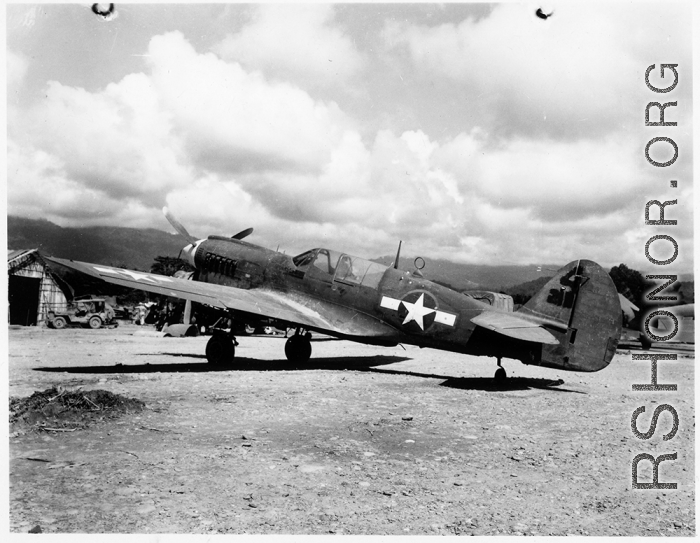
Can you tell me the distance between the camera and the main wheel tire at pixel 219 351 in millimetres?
10961

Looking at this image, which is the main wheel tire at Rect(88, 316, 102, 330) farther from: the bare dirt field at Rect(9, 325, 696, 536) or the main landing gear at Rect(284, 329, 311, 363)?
the bare dirt field at Rect(9, 325, 696, 536)

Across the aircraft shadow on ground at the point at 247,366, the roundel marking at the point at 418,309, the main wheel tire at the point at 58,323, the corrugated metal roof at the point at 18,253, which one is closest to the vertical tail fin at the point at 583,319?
the roundel marking at the point at 418,309

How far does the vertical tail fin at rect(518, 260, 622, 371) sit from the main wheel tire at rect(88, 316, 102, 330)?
75.0ft

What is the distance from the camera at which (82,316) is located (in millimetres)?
26156

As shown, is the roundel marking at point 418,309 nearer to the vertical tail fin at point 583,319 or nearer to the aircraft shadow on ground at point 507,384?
the aircraft shadow on ground at point 507,384

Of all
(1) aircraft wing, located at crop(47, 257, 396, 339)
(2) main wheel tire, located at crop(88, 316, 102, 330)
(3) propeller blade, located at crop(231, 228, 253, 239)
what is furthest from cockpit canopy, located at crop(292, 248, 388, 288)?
(2) main wheel tire, located at crop(88, 316, 102, 330)

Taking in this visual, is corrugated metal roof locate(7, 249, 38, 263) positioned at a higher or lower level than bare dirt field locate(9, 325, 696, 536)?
higher

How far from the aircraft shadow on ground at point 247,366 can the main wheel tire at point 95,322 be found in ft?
48.2

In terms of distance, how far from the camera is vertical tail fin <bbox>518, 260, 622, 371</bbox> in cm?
882

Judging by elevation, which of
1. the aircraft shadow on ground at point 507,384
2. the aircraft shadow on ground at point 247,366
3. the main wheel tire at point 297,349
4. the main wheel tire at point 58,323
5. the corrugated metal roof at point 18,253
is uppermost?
the corrugated metal roof at point 18,253

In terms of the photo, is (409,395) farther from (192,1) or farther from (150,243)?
(150,243)

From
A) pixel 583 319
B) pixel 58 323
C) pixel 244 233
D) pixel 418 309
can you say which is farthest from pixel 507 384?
pixel 58 323

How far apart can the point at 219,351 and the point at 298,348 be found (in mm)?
2037

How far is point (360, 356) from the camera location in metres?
14.9
